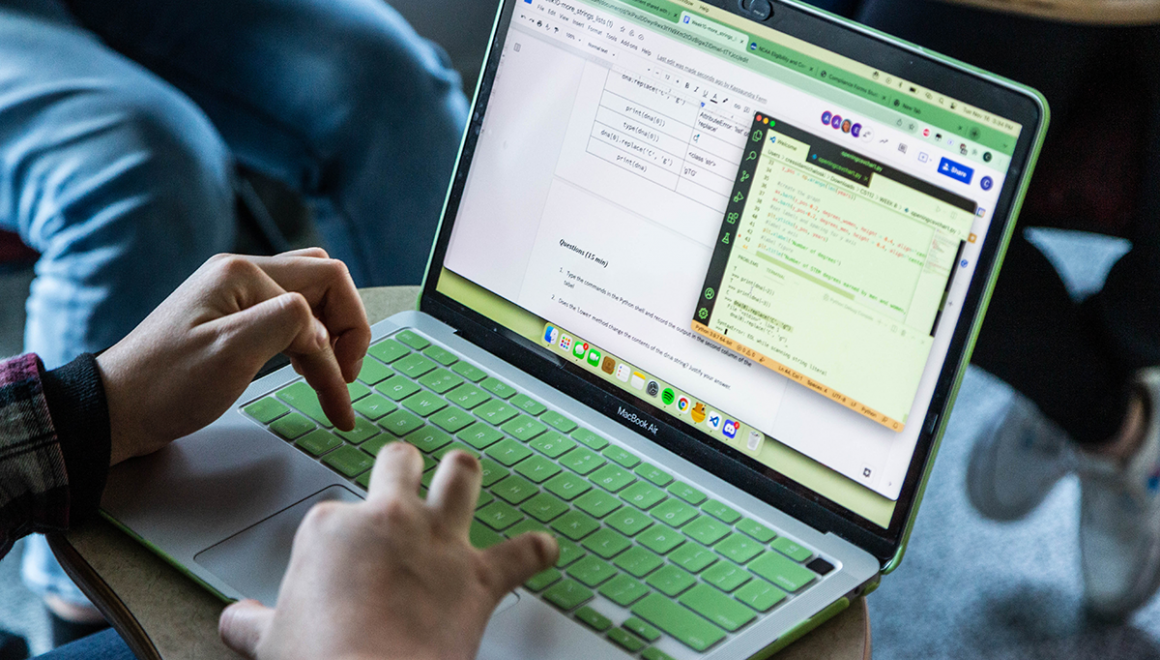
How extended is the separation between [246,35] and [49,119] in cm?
27

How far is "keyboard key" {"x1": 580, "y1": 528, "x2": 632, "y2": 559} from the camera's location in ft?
1.74

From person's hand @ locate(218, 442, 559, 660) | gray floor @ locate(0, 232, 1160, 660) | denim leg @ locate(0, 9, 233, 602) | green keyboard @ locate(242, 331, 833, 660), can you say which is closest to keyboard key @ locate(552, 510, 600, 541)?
green keyboard @ locate(242, 331, 833, 660)

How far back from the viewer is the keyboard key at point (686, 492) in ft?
1.90

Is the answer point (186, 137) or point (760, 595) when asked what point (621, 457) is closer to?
point (760, 595)

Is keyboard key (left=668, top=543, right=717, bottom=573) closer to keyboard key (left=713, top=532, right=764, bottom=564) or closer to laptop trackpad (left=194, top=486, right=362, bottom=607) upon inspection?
keyboard key (left=713, top=532, right=764, bottom=564)

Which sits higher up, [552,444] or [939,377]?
[939,377]

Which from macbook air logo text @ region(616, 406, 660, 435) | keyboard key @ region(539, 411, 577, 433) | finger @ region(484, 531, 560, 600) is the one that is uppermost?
macbook air logo text @ region(616, 406, 660, 435)

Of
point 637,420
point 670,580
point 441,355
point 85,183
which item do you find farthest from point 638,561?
point 85,183

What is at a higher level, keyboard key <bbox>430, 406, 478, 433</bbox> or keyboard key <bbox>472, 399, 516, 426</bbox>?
keyboard key <bbox>472, 399, 516, 426</bbox>

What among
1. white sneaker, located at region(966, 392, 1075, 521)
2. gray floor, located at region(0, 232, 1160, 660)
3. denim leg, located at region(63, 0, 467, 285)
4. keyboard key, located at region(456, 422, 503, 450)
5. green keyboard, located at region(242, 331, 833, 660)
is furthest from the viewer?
white sneaker, located at region(966, 392, 1075, 521)

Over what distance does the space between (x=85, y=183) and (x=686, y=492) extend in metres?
0.68

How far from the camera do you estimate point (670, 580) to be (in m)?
0.52

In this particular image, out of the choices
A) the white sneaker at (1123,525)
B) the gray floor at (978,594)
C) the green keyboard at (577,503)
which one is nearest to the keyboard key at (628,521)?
the green keyboard at (577,503)

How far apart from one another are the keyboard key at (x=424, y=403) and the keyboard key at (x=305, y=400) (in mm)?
53
